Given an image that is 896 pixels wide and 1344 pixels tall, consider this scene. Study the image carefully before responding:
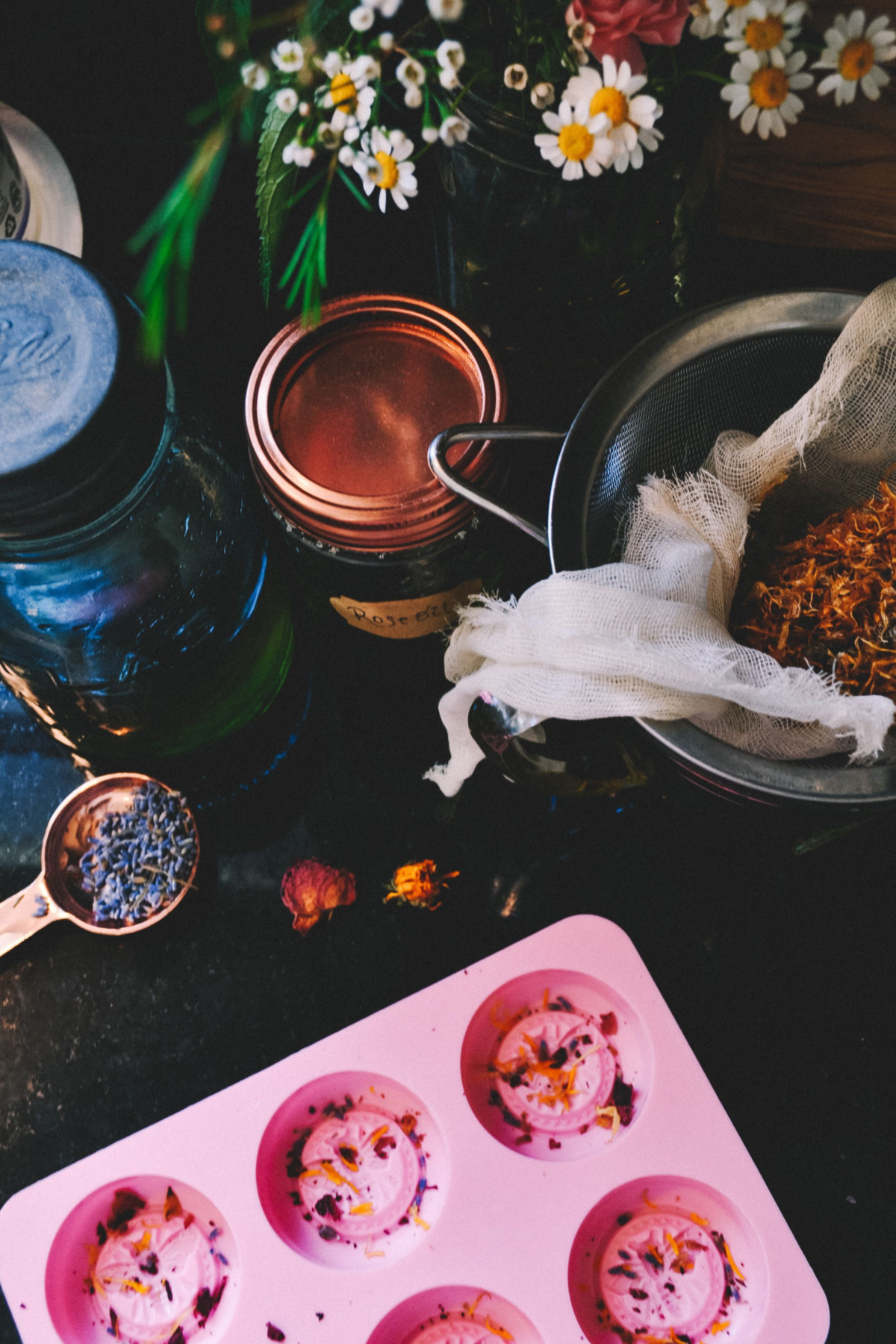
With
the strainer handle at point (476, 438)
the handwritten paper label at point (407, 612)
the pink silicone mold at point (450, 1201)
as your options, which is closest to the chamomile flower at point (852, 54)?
the strainer handle at point (476, 438)

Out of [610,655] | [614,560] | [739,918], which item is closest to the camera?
[610,655]

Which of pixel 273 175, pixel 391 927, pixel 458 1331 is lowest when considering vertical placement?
pixel 458 1331

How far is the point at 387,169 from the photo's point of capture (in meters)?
0.51

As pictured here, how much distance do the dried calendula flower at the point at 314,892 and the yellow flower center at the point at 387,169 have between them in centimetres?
48

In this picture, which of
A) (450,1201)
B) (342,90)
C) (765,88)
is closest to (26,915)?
(450,1201)

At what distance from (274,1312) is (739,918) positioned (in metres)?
0.41

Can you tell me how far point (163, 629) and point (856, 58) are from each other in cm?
50

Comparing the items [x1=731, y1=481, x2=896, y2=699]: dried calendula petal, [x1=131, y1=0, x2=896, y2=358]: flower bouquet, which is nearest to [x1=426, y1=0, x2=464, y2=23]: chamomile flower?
[x1=131, y1=0, x2=896, y2=358]: flower bouquet

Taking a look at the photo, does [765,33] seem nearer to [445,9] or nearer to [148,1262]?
[445,9]

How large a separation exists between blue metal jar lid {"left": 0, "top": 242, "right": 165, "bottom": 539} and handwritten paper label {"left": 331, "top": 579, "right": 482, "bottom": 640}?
18 centimetres

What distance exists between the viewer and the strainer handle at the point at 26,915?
0.73m

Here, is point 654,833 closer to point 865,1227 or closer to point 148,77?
point 865,1227

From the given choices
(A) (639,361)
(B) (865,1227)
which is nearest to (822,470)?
(A) (639,361)

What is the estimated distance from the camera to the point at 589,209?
594mm
